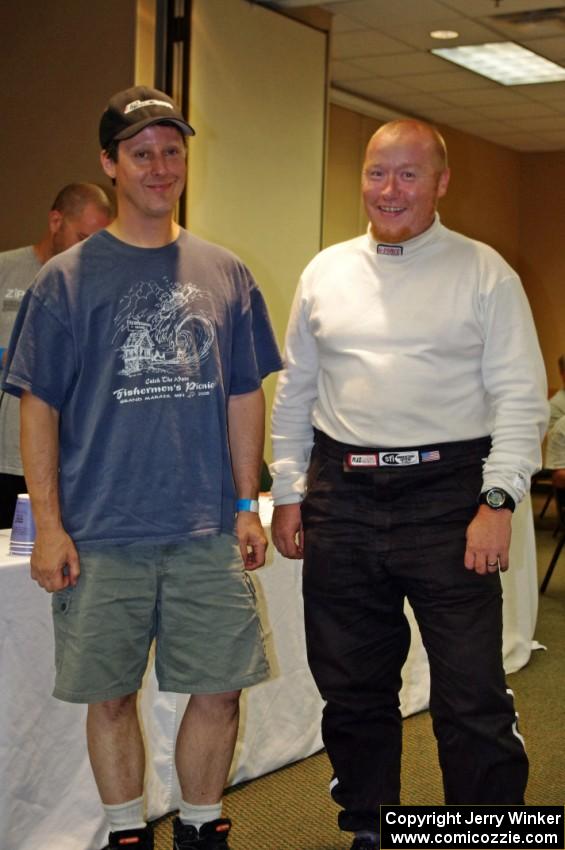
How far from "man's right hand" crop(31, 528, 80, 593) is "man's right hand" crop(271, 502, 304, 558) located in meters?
0.52

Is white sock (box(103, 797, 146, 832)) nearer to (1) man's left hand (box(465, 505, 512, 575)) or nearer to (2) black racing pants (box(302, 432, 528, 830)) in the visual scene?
(2) black racing pants (box(302, 432, 528, 830))

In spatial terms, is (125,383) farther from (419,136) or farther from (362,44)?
(362,44)

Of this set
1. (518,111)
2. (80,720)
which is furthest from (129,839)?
(518,111)

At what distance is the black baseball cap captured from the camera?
2098mm

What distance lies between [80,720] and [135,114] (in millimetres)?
1352

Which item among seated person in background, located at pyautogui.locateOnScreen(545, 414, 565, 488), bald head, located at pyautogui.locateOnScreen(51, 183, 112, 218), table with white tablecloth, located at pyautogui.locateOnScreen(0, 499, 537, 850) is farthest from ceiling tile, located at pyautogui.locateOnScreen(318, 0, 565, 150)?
table with white tablecloth, located at pyautogui.locateOnScreen(0, 499, 537, 850)

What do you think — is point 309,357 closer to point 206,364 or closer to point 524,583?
point 206,364

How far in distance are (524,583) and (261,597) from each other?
1597mm

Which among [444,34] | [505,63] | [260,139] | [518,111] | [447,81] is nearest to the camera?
[260,139]

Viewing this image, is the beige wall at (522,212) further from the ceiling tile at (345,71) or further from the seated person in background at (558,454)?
the seated person in background at (558,454)

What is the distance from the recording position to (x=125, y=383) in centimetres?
209

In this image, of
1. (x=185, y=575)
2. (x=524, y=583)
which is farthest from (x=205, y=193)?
(x=185, y=575)

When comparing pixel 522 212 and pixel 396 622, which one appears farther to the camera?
pixel 522 212

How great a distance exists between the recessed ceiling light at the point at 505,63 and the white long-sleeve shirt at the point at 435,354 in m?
4.73
